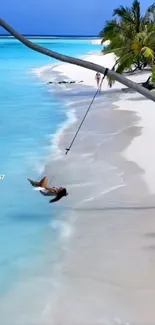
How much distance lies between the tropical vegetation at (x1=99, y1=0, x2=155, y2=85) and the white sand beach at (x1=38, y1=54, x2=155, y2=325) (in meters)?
4.89

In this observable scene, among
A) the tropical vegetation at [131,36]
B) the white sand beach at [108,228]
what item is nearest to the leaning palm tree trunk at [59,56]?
the white sand beach at [108,228]

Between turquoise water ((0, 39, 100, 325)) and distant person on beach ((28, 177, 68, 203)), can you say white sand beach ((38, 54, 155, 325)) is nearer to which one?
distant person on beach ((28, 177, 68, 203))

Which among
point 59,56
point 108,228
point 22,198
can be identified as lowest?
point 22,198

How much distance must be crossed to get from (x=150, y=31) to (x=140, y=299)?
46.7 ft

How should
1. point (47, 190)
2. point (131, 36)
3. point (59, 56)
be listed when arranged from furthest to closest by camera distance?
1. point (131, 36)
2. point (47, 190)
3. point (59, 56)

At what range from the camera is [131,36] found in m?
18.1

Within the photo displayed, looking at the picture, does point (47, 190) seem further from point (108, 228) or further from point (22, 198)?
point (108, 228)

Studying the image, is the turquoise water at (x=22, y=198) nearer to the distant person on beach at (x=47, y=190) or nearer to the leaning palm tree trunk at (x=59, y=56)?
the distant person on beach at (x=47, y=190)

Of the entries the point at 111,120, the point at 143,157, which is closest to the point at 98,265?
the point at 143,157

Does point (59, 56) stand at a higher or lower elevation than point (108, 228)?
higher

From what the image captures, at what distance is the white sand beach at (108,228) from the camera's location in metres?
4.60

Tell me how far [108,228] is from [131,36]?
41.5ft

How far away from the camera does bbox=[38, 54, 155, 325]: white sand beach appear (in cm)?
460

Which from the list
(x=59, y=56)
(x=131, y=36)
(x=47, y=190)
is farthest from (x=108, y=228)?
(x=131, y=36)
